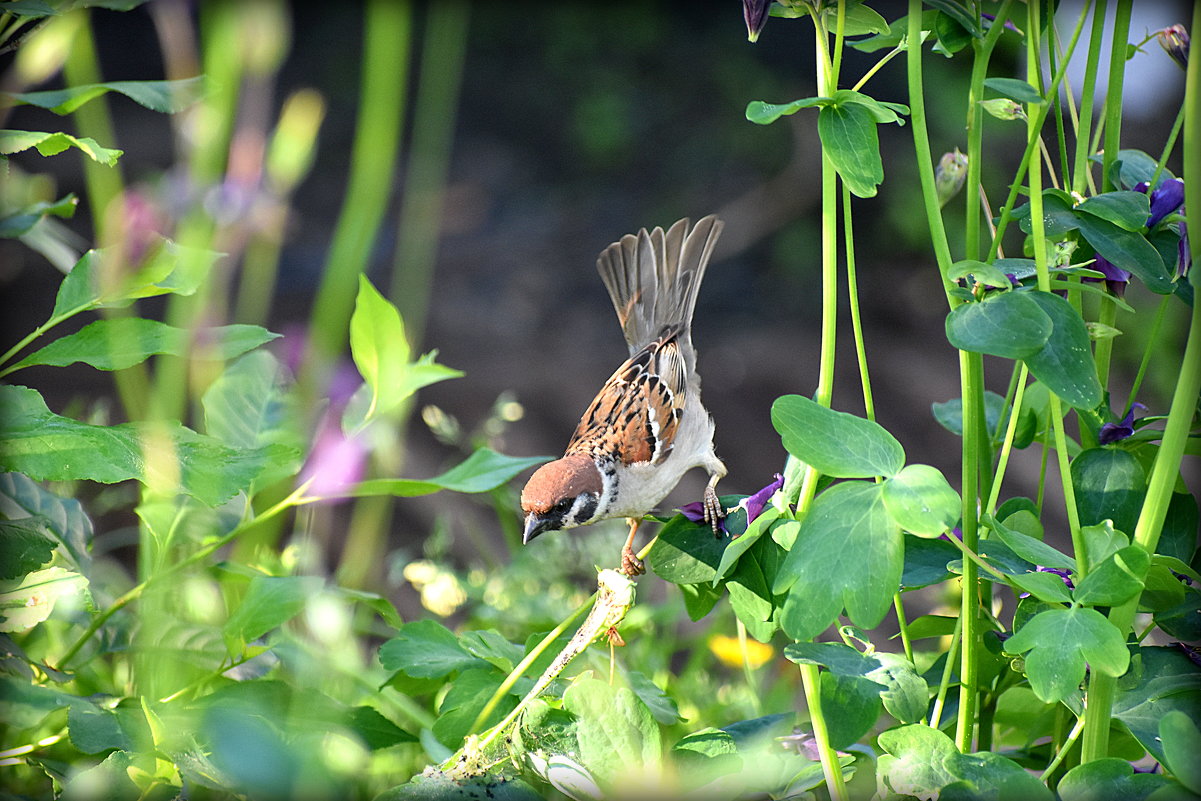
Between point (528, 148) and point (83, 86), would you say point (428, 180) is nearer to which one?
point (83, 86)

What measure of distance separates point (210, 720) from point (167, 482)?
0.37 meters

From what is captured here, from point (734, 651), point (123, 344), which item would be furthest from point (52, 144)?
point (734, 651)

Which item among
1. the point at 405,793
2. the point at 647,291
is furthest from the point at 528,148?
the point at 405,793

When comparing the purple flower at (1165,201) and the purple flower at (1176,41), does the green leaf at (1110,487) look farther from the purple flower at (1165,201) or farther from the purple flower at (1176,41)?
the purple flower at (1176,41)

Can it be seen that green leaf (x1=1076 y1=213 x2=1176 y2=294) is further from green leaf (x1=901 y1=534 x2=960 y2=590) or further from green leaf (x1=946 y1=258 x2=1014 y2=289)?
green leaf (x1=901 y1=534 x2=960 y2=590)

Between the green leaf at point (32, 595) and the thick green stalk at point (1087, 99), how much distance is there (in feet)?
3.11

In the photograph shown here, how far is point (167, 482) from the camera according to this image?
2.46 ft

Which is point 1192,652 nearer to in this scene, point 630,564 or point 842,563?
point 842,563

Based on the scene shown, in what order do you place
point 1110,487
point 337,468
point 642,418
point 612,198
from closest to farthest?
point 1110,487
point 337,468
point 642,418
point 612,198

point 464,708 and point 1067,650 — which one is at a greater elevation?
point 1067,650

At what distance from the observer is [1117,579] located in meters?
0.67

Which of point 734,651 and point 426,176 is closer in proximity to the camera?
point 426,176

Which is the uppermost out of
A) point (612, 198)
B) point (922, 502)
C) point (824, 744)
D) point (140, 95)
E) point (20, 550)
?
point (140, 95)

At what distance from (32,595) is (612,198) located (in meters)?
4.02
